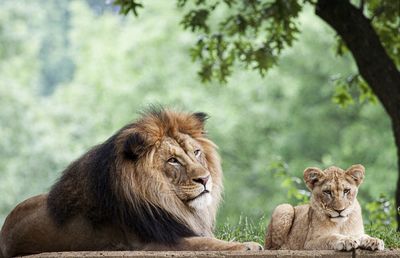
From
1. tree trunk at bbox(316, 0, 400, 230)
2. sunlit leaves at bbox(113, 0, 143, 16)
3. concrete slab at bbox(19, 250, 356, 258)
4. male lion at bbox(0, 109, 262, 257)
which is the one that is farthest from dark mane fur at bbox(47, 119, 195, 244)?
tree trunk at bbox(316, 0, 400, 230)

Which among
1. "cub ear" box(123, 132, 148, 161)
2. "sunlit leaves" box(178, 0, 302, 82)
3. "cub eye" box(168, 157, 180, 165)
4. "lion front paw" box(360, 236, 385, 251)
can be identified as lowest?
"lion front paw" box(360, 236, 385, 251)

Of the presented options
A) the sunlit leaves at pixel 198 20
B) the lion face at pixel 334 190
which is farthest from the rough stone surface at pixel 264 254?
the sunlit leaves at pixel 198 20

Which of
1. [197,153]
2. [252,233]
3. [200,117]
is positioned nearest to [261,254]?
[197,153]

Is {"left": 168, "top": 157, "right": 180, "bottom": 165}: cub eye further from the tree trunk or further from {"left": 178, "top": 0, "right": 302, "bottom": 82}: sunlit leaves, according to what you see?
{"left": 178, "top": 0, "right": 302, "bottom": 82}: sunlit leaves

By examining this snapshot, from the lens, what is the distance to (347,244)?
6070 mm

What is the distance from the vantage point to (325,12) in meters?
10.5

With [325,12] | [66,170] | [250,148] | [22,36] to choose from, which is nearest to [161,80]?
[250,148]

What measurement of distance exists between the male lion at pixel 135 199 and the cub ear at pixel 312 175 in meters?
0.59

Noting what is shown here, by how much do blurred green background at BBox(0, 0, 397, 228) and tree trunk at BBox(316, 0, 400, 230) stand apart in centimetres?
1104

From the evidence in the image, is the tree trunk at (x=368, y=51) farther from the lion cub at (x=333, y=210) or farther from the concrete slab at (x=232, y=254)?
the concrete slab at (x=232, y=254)

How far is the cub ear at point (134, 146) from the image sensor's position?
21.9ft

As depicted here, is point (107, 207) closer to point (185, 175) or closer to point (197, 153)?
point (185, 175)

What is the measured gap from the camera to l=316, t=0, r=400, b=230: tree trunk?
34.0 ft

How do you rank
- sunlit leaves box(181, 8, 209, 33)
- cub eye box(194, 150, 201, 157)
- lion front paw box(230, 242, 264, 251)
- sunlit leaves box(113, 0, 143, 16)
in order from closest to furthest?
lion front paw box(230, 242, 264, 251)
cub eye box(194, 150, 201, 157)
sunlit leaves box(113, 0, 143, 16)
sunlit leaves box(181, 8, 209, 33)
